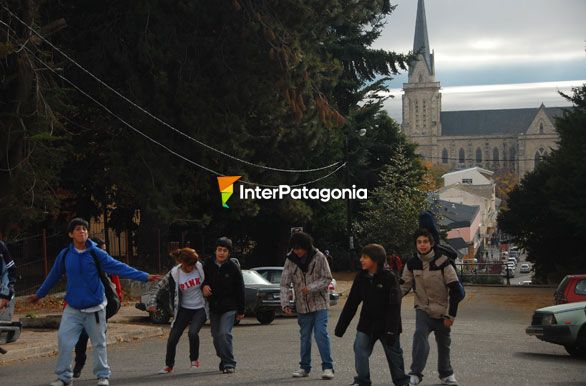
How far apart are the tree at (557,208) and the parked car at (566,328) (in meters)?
31.6

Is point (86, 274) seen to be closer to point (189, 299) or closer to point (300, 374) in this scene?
point (189, 299)

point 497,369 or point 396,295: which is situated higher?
point 396,295

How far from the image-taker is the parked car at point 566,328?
1662 centimetres

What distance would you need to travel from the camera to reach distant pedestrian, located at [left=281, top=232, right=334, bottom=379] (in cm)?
1237

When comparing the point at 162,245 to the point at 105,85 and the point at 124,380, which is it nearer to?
the point at 105,85

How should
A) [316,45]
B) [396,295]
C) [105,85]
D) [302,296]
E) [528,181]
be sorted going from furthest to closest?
[528,181], [316,45], [105,85], [302,296], [396,295]

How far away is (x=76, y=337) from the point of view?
11.1 metres

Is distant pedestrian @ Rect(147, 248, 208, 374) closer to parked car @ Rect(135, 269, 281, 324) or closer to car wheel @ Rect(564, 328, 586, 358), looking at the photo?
car wheel @ Rect(564, 328, 586, 358)

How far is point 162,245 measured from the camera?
37.1 metres

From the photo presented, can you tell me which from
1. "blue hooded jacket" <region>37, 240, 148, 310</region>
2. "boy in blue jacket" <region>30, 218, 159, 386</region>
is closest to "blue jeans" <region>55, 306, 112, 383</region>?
"boy in blue jacket" <region>30, 218, 159, 386</region>

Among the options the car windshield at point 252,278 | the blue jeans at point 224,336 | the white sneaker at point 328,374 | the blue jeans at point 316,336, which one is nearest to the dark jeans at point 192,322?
the blue jeans at point 224,336

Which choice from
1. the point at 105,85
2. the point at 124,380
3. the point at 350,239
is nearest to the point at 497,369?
the point at 124,380

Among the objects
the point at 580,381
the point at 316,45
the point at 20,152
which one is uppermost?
the point at 316,45

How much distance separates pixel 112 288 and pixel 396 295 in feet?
10.8
